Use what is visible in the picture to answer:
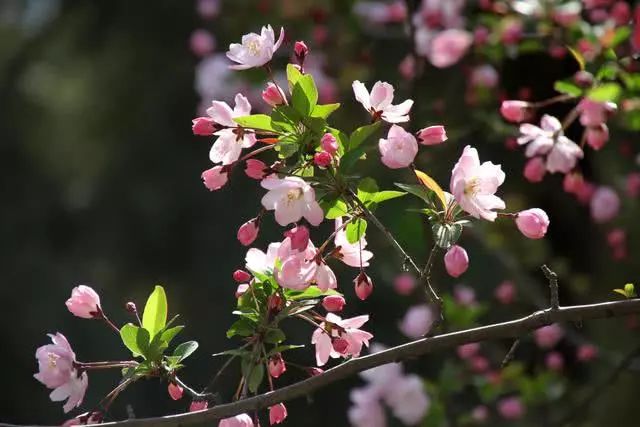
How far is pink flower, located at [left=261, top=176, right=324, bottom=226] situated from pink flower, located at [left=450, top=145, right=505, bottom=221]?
0.16m

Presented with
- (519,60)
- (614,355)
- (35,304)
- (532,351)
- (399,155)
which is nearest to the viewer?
(399,155)

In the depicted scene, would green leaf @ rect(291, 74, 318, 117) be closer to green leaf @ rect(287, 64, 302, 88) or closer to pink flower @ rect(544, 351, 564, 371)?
green leaf @ rect(287, 64, 302, 88)

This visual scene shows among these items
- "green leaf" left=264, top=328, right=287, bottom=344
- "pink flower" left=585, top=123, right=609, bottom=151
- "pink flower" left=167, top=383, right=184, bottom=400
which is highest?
"green leaf" left=264, top=328, right=287, bottom=344

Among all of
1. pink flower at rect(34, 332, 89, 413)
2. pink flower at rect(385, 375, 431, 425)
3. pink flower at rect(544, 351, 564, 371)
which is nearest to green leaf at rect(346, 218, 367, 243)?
pink flower at rect(34, 332, 89, 413)

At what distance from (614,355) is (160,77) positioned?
10.0 feet

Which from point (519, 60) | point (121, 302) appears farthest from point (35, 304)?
point (519, 60)

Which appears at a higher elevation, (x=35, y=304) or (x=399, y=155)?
(x=399, y=155)

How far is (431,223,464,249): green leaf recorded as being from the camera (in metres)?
1.28

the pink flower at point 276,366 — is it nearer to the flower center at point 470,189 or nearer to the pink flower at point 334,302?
the pink flower at point 334,302

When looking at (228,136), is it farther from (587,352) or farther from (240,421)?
(587,352)

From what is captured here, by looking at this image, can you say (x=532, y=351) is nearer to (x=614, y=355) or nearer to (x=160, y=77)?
(x=614, y=355)

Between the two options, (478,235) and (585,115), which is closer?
(585,115)

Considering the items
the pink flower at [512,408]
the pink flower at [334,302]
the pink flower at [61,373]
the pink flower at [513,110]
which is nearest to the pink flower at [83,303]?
the pink flower at [61,373]

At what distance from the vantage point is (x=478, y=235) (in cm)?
313
